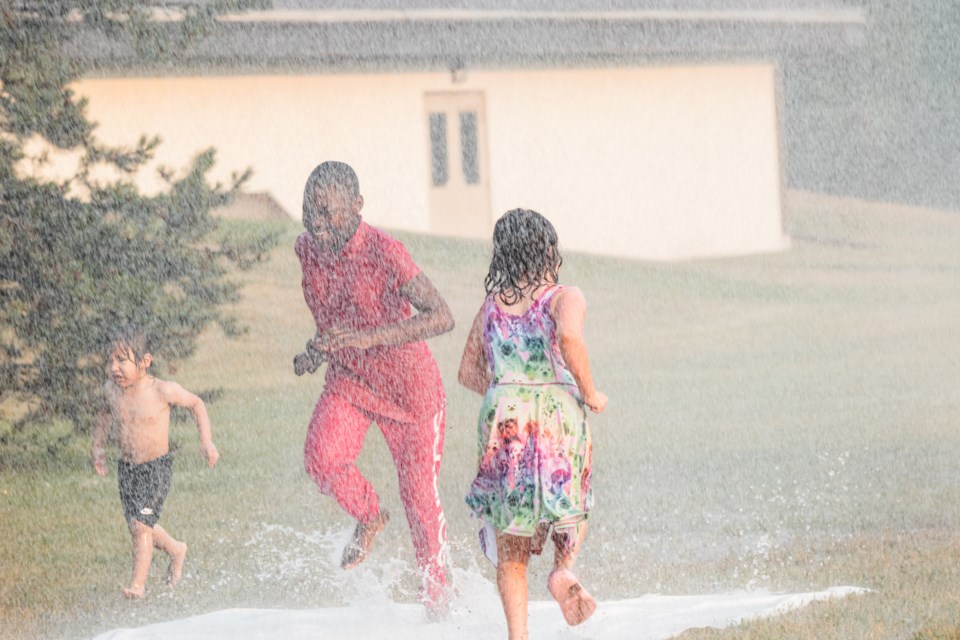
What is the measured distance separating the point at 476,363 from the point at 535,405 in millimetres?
236

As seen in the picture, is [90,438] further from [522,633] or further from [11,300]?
[522,633]

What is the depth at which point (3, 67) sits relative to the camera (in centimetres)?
896

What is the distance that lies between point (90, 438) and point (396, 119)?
24.4 ft

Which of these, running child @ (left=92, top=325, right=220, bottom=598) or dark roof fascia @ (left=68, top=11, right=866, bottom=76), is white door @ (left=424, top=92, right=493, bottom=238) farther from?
running child @ (left=92, top=325, right=220, bottom=598)

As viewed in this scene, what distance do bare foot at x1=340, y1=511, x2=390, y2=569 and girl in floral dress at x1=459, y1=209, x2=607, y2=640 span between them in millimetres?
843

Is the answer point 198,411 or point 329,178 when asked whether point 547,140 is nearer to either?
point 198,411

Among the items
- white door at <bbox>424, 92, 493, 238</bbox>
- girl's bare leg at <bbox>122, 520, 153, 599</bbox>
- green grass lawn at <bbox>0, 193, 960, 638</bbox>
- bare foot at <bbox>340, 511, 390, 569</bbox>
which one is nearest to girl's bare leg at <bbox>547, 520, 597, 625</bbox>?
green grass lawn at <bbox>0, 193, 960, 638</bbox>

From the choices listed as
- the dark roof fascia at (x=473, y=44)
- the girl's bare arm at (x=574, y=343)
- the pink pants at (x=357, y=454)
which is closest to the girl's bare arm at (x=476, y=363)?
the girl's bare arm at (x=574, y=343)

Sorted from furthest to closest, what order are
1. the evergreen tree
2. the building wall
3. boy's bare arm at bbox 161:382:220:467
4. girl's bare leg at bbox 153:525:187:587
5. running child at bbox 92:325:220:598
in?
the building wall, the evergreen tree, girl's bare leg at bbox 153:525:187:587, running child at bbox 92:325:220:598, boy's bare arm at bbox 161:382:220:467

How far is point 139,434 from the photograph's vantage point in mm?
6000

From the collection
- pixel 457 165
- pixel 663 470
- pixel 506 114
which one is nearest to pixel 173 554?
pixel 663 470

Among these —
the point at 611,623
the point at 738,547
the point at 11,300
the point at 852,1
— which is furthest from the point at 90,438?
the point at 852,1

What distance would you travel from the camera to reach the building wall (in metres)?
16.2

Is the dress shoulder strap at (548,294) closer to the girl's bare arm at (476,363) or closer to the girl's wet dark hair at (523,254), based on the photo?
the girl's wet dark hair at (523,254)
